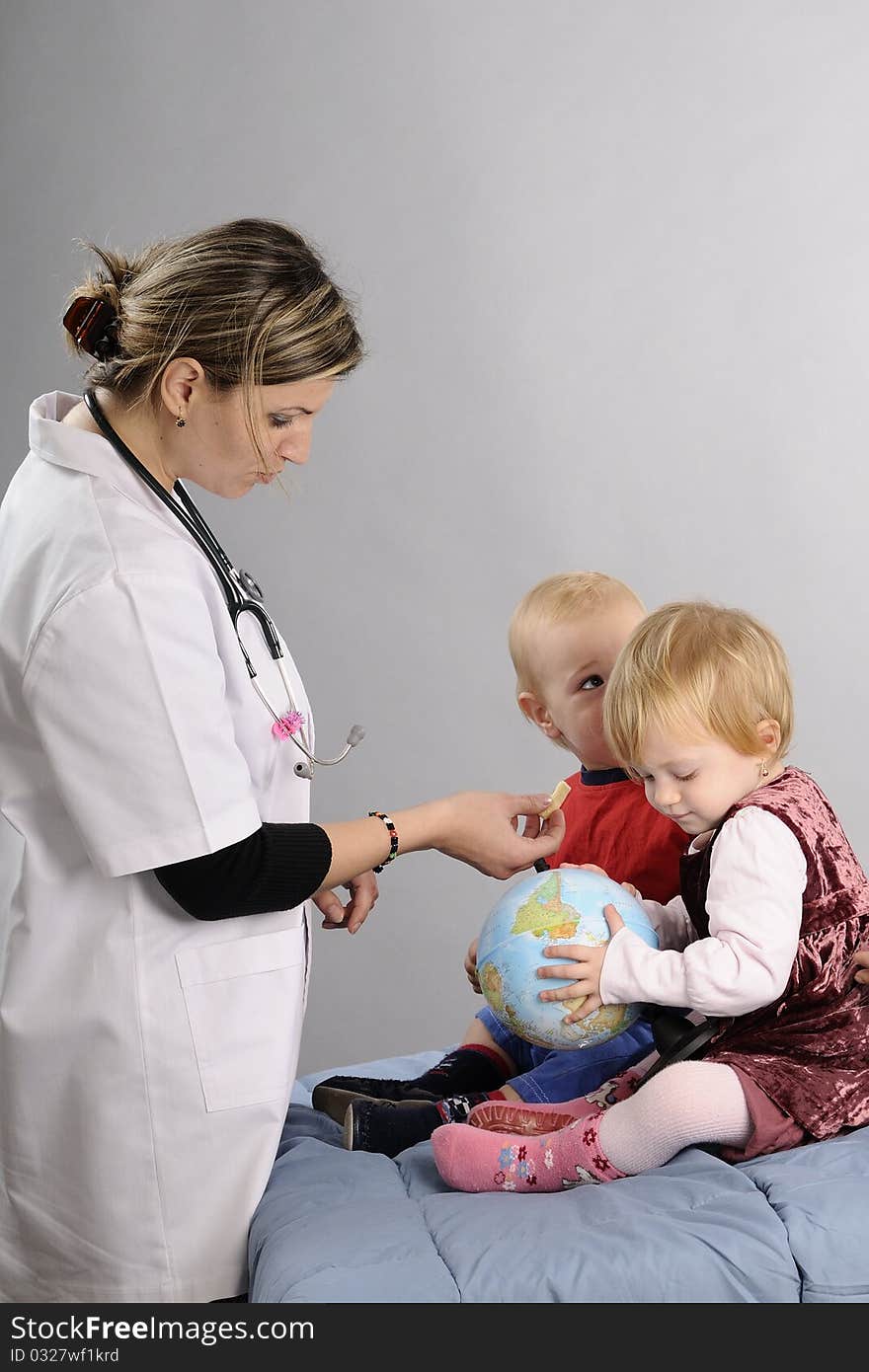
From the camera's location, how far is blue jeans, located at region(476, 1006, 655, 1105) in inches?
92.4

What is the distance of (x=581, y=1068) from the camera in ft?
7.72

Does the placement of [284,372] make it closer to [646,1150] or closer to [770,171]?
[646,1150]

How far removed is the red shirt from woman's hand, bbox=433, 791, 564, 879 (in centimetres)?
34

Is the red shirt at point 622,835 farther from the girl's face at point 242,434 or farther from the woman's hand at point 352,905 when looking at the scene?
the girl's face at point 242,434

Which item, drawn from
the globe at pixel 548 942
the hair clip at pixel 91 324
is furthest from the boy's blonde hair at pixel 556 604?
the hair clip at pixel 91 324

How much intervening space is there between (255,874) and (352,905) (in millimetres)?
481

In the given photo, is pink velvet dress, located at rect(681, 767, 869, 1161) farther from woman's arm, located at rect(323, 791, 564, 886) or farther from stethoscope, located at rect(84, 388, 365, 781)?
stethoscope, located at rect(84, 388, 365, 781)

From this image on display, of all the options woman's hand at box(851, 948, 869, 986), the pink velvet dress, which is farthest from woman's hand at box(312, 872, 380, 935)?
woman's hand at box(851, 948, 869, 986)

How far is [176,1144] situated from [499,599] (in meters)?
2.90

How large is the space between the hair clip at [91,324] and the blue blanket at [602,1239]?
123 centimetres

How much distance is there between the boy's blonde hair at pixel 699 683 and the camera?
6.95 feet

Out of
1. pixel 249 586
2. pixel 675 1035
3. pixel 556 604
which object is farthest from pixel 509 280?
pixel 675 1035

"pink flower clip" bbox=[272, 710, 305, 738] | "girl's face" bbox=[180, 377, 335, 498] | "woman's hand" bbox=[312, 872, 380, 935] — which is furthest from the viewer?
"woman's hand" bbox=[312, 872, 380, 935]
